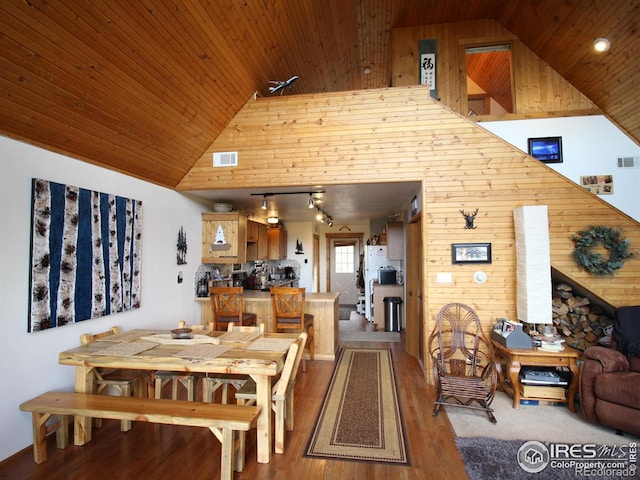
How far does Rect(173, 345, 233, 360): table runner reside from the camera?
253 centimetres

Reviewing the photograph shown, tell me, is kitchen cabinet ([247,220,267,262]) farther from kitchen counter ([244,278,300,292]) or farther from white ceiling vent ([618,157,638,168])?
white ceiling vent ([618,157,638,168])

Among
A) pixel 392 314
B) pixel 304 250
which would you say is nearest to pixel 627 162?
pixel 392 314

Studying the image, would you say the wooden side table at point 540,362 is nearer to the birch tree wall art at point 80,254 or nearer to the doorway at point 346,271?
the birch tree wall art at point 80,254

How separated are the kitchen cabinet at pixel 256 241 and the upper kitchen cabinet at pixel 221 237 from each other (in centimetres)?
94

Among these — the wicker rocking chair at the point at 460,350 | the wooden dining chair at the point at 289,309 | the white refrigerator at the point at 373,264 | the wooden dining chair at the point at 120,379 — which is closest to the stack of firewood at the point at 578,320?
the wicker rocking chair at the point at 460,350

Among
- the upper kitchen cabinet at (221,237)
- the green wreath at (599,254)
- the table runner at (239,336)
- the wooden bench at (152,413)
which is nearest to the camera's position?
the wooden bench at (152,413)

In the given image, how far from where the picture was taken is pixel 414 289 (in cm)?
482

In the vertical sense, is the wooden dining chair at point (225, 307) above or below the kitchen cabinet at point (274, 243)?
below

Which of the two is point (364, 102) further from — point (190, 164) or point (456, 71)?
point (190, 164)

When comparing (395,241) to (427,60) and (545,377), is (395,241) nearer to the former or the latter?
(427,60)

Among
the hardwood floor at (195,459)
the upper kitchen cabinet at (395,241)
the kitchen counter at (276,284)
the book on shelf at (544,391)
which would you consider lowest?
the hardwood floor at (195,459)

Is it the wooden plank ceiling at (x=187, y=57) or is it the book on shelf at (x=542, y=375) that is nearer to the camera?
the wooden plank ceiling at (x=187, y=57)

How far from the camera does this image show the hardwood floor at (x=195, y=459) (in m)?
2.30

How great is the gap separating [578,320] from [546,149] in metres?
2.10
